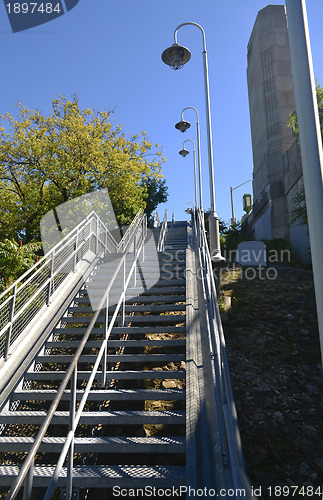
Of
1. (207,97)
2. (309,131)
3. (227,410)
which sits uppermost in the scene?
(207,97)

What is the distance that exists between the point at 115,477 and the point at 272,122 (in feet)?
61.6

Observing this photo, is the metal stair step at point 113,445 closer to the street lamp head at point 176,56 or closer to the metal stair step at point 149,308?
the metal stair step at point 149,308

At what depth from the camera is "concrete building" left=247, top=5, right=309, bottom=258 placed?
52.9ft

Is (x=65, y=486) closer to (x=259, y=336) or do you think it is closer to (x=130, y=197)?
(x=259, y=336)

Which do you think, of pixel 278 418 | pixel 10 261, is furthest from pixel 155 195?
pixel 278 418

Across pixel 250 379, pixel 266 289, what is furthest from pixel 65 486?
pixel 266 289

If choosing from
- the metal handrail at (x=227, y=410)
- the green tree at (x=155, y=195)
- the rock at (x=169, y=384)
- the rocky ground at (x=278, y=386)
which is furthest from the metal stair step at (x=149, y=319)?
the green tree at (x=155, y=195)

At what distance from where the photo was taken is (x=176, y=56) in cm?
787

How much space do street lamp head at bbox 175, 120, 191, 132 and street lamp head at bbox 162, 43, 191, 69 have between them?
15.3 ft

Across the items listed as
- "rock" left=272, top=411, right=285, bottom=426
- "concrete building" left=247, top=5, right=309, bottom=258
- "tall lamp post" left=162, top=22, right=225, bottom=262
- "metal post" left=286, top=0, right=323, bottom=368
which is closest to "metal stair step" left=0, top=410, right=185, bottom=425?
"rock" left=272, top=411, right=285, bottom=426

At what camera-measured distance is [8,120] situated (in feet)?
50.3

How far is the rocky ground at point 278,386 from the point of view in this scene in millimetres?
3557

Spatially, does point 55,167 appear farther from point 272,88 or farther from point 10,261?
point 272,88

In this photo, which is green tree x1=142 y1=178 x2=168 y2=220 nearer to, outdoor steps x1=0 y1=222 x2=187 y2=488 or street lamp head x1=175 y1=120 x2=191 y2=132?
street lamp head x1=175 y1=120 x2=191 y2=132
